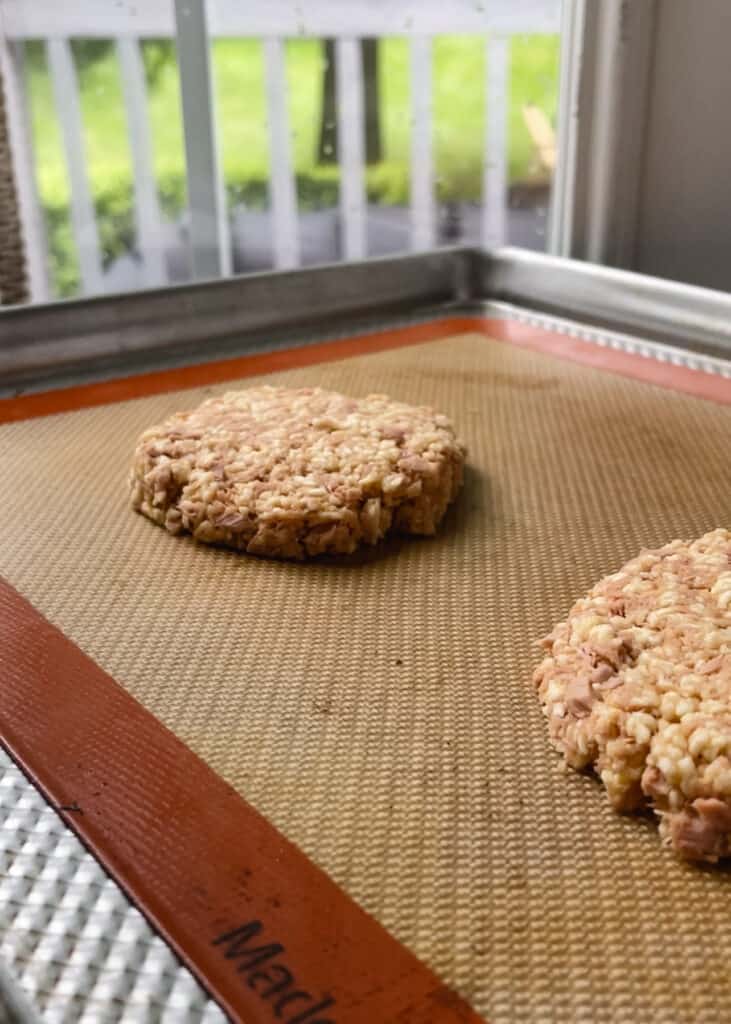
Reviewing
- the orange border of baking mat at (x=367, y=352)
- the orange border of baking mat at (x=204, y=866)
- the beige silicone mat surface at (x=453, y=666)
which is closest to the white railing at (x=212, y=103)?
the orange border of baking mat at (x=367, y=352)

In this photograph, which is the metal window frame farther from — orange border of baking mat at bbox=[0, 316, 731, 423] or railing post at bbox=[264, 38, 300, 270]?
railing post at bbox=[264, 38, 300, 270]

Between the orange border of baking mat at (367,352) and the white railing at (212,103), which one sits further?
the white railing at (212,103)

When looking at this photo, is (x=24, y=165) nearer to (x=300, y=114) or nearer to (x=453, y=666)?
(x=300, y=114)

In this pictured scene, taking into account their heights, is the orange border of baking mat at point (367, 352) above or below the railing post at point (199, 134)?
below

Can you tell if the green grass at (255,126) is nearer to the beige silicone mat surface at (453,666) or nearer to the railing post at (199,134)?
the railing post at (199,134)

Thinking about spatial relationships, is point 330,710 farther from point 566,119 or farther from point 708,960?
point 566,119

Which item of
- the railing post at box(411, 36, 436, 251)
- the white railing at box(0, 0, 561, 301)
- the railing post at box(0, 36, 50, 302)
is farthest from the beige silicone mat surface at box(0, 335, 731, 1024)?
the railing post at box(411, 36, 436, 251)
